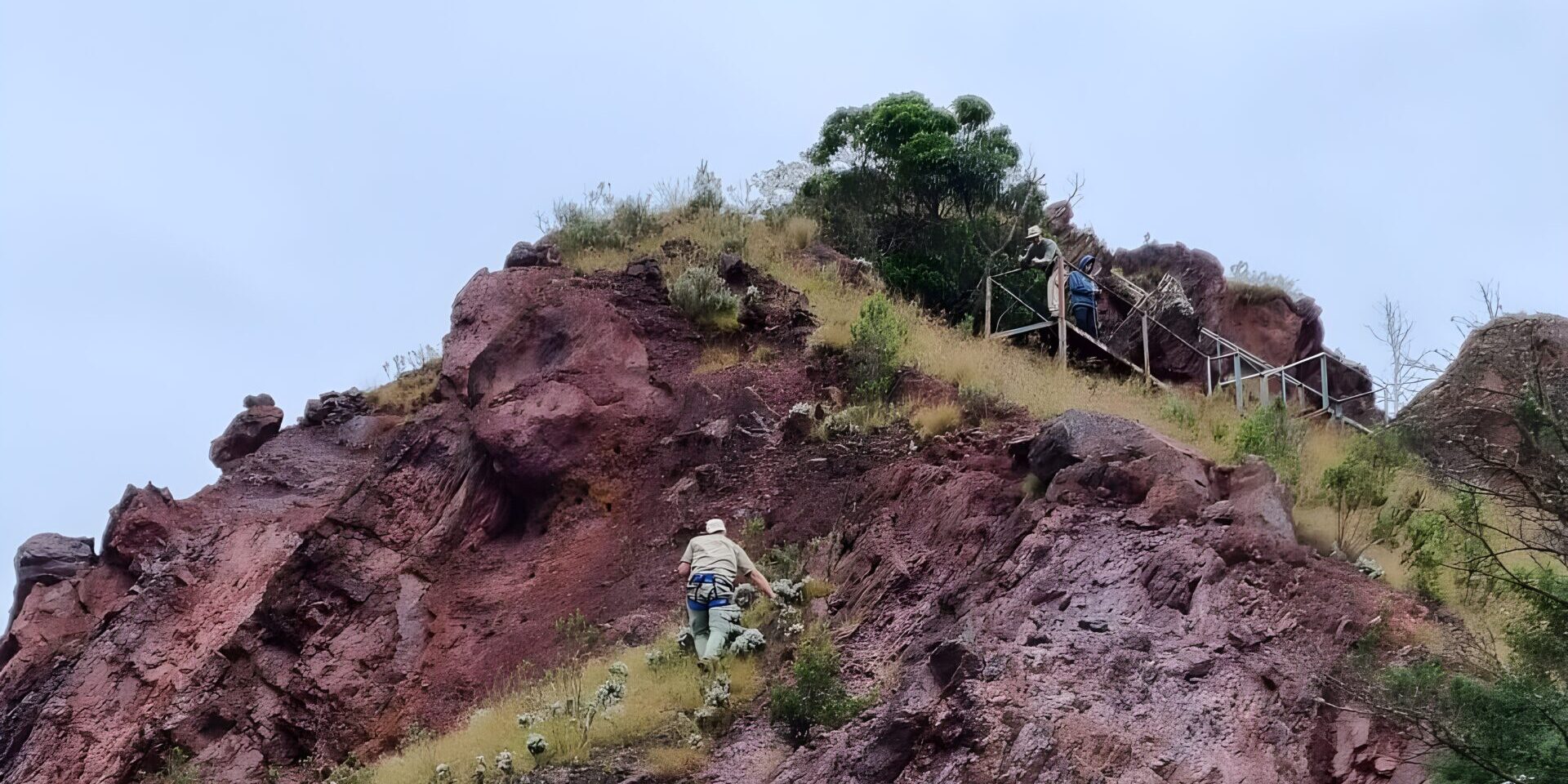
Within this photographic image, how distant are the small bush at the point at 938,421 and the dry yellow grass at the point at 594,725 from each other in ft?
11.7

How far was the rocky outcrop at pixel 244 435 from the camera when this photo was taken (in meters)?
21.3

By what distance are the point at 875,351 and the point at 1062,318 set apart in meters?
3.83

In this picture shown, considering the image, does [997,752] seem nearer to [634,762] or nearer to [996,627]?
[996,627]

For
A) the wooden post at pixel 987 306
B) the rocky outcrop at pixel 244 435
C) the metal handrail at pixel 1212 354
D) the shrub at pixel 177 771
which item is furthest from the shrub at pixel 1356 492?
the rocky outcrop at pixel 244 435

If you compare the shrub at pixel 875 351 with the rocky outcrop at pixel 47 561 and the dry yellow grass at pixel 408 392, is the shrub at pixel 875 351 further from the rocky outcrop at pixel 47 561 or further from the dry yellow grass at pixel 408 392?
the rocky outcrop at pixel 47 561

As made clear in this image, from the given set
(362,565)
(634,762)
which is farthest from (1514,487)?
(362,565)

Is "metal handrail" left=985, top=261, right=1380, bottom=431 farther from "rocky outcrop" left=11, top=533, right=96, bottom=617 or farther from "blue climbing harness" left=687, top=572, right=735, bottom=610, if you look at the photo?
"rocky outcrop" left=11, top=533, right=96, bottom=617

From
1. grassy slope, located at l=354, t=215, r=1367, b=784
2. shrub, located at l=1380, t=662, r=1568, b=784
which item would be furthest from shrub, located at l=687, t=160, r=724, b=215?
shrub, located at l=1380, t=662, r=1568, b=784

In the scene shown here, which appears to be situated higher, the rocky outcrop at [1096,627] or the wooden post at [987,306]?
the wooden post at [987,306]

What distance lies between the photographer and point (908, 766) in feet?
37.0

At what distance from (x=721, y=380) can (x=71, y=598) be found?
27.1 feet

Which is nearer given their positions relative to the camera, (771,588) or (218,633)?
(771,588)

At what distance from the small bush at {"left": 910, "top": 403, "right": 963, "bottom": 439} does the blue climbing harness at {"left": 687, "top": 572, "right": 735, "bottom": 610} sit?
10.5 feet

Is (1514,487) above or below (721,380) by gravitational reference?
below
